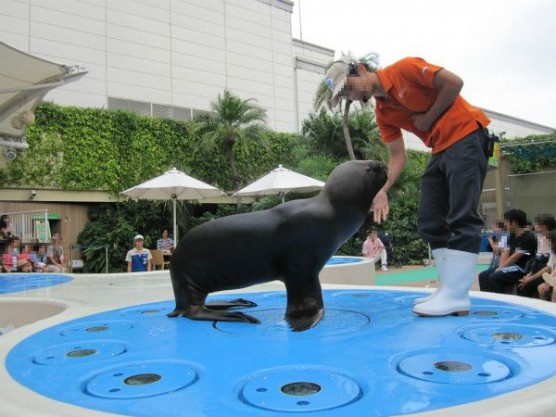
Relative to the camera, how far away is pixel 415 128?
10.4ft

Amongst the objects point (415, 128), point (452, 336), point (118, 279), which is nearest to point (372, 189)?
point (415, 128)

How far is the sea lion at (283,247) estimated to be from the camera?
9.29 ft

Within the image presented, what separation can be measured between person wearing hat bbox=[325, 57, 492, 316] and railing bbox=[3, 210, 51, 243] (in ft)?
42.2

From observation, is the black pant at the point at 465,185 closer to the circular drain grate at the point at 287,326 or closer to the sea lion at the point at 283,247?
the sea lion at the point at 283,247

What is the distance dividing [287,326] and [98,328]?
1120mm

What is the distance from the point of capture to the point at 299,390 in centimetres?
167

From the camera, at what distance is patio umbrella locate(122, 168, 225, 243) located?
11.1 m

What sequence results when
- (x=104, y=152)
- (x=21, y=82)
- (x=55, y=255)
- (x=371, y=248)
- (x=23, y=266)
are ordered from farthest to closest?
(x=104, y=152), (x=371, y=248), (x=55, y=255), (x=23, y=266), (x=21, y=82)

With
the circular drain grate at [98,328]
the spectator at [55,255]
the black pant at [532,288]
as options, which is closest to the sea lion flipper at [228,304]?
the circular drain grate at [98,328]

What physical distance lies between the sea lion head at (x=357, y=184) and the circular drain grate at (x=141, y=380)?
1378 millimetres

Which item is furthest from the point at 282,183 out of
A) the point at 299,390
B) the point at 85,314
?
the point at 299,390

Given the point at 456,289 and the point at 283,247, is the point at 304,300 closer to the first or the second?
the point at 283,247

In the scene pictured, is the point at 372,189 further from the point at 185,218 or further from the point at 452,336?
the point at 185,218

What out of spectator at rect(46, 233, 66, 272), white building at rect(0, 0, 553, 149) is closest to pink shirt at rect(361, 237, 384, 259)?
spectator at rect(46, 233, 66, 272)
